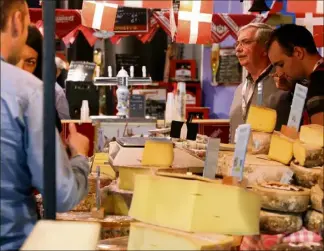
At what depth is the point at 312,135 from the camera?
257 cm

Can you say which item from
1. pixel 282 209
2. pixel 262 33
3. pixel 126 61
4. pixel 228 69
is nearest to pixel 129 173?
pixel 282 209

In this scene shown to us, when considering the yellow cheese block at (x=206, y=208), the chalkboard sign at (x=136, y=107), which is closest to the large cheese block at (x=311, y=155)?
the yellow cheese block at (x=206, y=208)

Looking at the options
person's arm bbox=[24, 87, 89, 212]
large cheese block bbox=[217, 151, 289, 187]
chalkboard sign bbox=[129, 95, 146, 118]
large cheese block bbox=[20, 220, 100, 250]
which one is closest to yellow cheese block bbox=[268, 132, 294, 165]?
large cheese block bbox=[217, 151, 289, 187]

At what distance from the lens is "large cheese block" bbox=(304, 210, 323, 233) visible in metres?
2.30

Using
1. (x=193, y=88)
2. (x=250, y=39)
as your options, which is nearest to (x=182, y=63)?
(x=193, y=88)

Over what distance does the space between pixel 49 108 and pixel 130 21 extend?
23.9ft

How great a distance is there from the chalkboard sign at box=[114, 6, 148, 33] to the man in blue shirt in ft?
23.1

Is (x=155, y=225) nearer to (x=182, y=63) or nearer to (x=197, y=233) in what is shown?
(x=197, y=233)

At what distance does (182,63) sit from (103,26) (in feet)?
25.1

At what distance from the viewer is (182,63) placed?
1181 centimetres

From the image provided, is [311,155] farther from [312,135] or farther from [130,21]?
[130,21]

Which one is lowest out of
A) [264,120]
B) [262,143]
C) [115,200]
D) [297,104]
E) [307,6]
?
[115,200]

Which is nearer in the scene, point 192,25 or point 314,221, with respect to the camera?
point 314,221

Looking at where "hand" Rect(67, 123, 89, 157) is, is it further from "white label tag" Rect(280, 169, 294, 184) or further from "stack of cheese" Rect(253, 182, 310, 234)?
"white label tag" Rect(280, 169, 294, 184)
